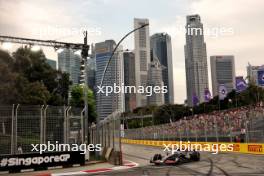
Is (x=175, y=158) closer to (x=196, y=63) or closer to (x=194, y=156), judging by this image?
(x=194, y=156)

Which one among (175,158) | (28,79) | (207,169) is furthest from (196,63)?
(207,169)

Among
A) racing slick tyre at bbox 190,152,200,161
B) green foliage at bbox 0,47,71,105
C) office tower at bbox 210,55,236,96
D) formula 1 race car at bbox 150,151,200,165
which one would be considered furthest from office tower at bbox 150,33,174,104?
formula 1 race car at bbox 150,151,200,165

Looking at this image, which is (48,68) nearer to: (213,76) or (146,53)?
(146,53)

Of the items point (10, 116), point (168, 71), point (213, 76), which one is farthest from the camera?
point (168, 71)

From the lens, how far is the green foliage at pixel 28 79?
40.8m

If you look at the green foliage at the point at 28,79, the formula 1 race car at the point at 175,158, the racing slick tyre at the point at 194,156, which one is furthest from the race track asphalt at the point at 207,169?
the green foliage at the point at 28,79

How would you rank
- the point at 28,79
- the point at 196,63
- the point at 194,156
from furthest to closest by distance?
the point at 196,63, the point at 28,79, the point at 194,156

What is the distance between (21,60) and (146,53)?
→ 23386 mm

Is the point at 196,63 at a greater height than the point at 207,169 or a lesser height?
greater

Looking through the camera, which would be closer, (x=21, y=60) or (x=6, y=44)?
(x=6, y=44)

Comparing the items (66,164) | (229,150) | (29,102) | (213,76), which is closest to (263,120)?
(229,150)

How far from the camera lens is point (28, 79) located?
56844 mm

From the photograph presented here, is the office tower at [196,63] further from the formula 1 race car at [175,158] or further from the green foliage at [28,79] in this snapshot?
the formula 1 race car at [175,158]

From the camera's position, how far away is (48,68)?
60.0 m
